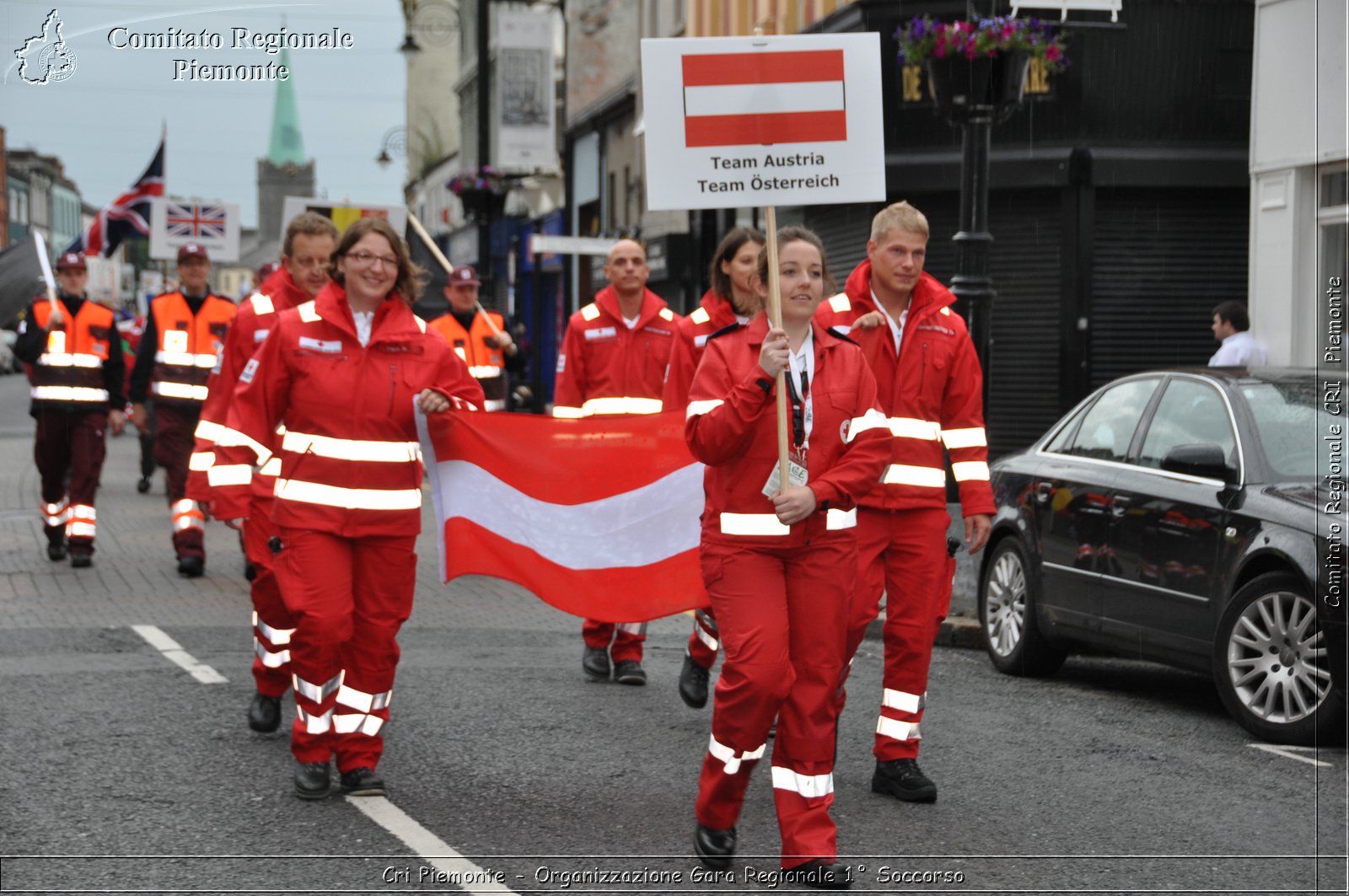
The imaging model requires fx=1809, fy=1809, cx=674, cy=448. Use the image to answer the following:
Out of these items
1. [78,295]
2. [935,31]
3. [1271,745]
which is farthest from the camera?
[78,295]

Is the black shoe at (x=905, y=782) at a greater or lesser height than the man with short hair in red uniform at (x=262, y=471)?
lesser

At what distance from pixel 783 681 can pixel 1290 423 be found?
3959mm

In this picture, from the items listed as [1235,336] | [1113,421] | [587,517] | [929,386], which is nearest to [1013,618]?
[1113,421]

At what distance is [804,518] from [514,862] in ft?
4.68

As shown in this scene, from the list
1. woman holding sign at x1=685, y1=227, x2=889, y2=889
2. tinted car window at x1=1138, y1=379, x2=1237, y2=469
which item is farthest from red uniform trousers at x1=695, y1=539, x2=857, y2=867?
tinted car window at x1=1138, y1=379, x2=1237, y2=469

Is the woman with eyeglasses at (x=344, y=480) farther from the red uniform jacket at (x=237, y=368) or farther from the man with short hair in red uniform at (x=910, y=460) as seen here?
the man with short hair in red uniform at (x=910, y=460)

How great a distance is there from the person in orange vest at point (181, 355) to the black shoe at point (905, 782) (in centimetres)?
→ 787

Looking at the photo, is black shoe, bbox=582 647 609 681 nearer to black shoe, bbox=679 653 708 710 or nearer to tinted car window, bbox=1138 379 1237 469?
black shoe, bbox=679 653 708 710

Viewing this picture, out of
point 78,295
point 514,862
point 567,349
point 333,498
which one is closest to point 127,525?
point 78,295

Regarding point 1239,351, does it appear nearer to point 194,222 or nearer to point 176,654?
point 176,654

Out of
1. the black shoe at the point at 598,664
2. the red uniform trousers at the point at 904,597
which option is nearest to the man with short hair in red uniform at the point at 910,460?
the red uniform trousers at the point at 904,597

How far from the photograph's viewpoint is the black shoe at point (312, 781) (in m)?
6.51

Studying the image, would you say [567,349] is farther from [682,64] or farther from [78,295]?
[78,295]

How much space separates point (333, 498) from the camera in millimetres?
6559
